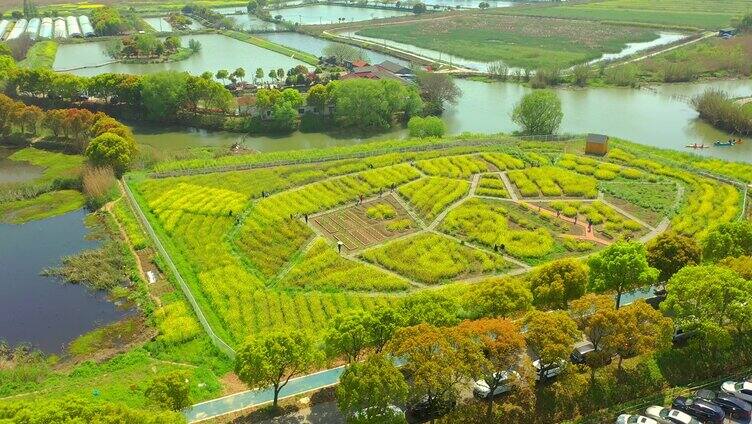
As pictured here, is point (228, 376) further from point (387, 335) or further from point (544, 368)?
point (544, 368)

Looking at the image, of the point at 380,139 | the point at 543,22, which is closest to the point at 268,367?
the point at 380,139

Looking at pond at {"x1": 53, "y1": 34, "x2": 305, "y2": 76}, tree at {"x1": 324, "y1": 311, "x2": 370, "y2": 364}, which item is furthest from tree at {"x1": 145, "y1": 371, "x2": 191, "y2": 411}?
pond at {"x1": 53, "y1": 34, "x2": 305, "y2": 76}

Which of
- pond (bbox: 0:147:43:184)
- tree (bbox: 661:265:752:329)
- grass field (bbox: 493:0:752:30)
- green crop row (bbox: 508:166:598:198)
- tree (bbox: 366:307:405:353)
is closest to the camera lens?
tree (bbox: 366:307:405:353)

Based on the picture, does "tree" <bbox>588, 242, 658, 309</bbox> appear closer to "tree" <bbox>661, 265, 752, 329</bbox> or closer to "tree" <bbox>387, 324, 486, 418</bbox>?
"tree" <bbox>661, 265, 752, 329</bbox>

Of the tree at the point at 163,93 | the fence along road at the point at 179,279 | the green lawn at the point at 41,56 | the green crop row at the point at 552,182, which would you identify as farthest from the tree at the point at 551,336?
the green lawn at the point at 41,56

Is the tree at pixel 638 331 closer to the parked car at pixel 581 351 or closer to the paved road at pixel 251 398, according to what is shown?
the parked car at pixel 581 351

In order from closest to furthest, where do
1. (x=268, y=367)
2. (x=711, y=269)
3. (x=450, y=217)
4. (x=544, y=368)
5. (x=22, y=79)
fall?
(x=268, y=367)
(x=544, y=368)
(x=711, y=269)
(x=450, y=217)
(x=22, y=79)

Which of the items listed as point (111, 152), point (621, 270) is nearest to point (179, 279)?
point (111, 152)
